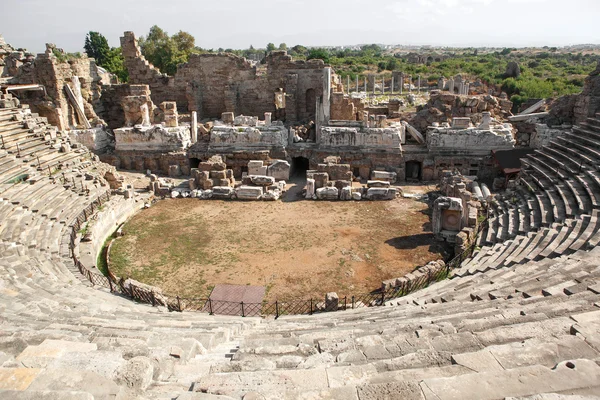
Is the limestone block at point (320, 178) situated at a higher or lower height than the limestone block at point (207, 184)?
higher

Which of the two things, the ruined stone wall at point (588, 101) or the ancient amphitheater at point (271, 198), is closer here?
the ancient amphitheater at point (271, 198)

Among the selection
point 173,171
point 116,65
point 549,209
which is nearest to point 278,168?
point 173,171

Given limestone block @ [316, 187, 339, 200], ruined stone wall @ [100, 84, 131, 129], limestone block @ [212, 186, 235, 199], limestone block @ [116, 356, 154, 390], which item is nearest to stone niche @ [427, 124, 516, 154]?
limestone block @ [316, 187, 339, 200]

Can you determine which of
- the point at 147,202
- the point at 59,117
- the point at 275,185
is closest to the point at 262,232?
the point at 275,185

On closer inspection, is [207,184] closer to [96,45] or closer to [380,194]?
[380,194]

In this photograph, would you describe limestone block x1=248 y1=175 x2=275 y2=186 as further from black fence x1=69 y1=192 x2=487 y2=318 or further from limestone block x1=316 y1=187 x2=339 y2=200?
black fence x1=69 y1=192 x2=487 y2=318

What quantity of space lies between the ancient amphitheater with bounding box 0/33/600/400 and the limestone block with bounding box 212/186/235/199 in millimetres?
67

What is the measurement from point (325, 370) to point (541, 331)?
2.92 m

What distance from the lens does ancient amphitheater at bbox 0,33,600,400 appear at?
4.37 meters

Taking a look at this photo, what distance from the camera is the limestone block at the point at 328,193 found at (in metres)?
18.6

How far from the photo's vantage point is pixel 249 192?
62.0 ft

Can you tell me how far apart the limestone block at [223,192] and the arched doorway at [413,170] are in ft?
29.0

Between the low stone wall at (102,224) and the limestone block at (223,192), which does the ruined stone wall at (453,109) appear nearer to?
the limestone block at (223,192)

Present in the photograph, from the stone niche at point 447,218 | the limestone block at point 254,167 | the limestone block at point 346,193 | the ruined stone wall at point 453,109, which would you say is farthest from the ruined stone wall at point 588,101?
the limestone block at point 254,167
